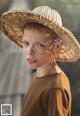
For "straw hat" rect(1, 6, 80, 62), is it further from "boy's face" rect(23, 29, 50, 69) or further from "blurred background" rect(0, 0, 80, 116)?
"blurred background" rect(0, 0, 80, 116)

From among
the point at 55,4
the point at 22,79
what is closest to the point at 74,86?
the point at 22,79

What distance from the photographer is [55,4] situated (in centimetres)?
179

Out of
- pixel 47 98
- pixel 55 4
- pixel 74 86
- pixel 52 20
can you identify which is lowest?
pixel 47 98

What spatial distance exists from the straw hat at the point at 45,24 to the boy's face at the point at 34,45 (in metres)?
0.04

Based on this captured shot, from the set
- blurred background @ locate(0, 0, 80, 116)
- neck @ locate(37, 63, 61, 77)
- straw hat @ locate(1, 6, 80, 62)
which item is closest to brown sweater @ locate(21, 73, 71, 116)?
neck @ locate(37, 63, 61, 77)

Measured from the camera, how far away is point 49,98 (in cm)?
97

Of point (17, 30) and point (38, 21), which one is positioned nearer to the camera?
point (38, 21)

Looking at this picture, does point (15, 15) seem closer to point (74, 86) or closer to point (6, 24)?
point (6, 24)

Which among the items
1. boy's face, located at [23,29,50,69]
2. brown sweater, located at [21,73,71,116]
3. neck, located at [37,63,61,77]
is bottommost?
brown sweater, located at [21,73,71,116]

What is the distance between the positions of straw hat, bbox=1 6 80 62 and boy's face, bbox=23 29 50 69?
4cm

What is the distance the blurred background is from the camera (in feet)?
5.88

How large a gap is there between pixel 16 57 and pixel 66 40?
0.80 m

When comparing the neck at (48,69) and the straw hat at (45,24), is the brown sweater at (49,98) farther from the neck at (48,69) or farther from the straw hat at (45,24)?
the straw hat at (45,24)

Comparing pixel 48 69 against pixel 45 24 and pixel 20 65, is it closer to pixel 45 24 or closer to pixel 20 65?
pixel 45 24
